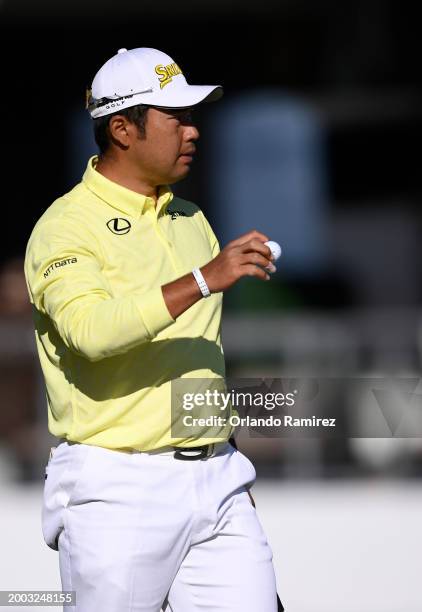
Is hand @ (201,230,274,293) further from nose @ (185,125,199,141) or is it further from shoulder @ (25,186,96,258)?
nose @ (185,125,199,141)

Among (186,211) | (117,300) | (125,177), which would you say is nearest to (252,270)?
(117,300)

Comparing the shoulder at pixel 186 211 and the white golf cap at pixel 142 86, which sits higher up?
the white golf cap at pixel 142 86

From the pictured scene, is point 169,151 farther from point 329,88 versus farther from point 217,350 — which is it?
point 329,88

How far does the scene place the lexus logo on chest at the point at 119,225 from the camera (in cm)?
276

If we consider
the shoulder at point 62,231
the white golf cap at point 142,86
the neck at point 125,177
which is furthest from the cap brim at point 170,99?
the shoulder at point 62,231

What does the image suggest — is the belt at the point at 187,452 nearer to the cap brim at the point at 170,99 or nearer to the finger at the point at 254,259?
Answer: the finger at the point at 254,259

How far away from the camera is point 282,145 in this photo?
36.8 feet

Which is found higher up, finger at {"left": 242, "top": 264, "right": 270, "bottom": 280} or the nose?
the nose

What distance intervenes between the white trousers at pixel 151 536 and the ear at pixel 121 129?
2.37 feet

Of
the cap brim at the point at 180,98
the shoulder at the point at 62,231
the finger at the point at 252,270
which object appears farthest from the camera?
the cap brim at the point at 180,98

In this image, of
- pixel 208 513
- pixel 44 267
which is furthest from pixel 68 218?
pixel 208 513

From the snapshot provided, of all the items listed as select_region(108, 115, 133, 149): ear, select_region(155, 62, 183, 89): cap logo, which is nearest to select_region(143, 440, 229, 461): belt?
select_region(108, 115, 133, 149): ear

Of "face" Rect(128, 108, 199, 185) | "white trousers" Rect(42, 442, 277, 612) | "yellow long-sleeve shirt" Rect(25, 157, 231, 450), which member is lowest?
"white trousers" Rect(42, 442, 277, 612)

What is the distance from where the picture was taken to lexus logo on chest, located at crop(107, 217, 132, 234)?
2.76 metres
